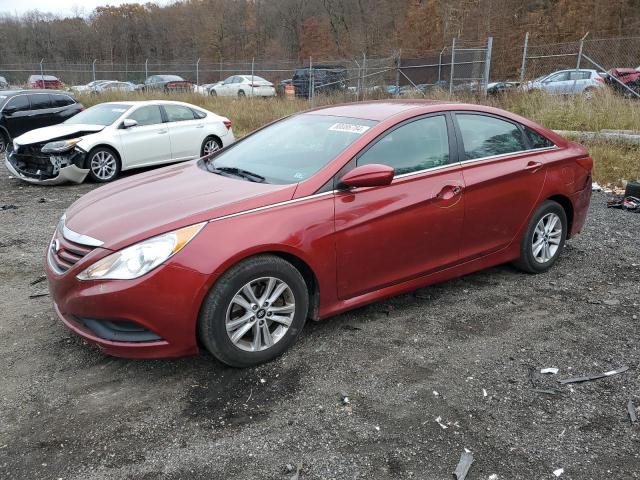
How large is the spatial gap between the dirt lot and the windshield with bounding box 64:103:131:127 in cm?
624

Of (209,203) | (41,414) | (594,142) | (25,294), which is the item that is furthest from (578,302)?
(594,142)

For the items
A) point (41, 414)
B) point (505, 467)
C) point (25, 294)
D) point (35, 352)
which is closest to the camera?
point (505, 467)

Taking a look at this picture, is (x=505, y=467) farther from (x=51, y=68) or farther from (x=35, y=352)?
(x=51, y=68)

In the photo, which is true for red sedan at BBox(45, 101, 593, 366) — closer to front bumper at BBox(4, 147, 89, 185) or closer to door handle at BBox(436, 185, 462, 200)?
door handle at BBox(436, 185, 462, 200)

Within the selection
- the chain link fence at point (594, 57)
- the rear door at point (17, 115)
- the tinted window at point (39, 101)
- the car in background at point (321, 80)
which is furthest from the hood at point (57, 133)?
the chain link fence at point (594, 57)

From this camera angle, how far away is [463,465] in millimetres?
2518

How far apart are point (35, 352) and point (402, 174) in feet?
9.10

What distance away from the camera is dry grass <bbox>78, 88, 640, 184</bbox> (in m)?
8.89

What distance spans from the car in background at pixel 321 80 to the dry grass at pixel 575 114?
4.98 ft

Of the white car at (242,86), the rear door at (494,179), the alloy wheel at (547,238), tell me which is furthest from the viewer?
the white car at (242,86)

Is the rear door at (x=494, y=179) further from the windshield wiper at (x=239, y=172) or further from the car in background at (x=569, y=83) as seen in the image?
the car in background at (x=569, y=83)

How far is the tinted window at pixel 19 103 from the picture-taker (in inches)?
537

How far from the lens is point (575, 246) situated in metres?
5.70

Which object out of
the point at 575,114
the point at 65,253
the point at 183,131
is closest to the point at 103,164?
the point at 183,131
